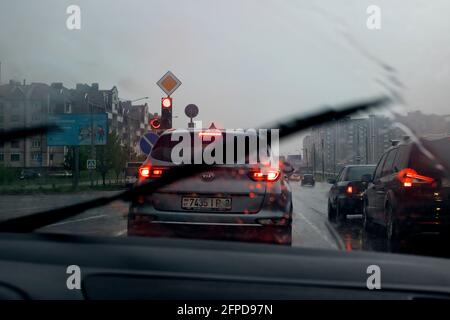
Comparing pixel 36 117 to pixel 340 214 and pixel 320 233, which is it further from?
pixel 340 214

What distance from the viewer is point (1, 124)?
6.75ft

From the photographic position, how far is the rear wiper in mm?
1571

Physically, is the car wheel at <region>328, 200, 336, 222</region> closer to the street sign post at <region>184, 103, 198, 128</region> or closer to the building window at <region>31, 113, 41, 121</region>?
the street sign post at <region>184, 103, 198, 128</region>

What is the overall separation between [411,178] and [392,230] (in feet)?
2.59

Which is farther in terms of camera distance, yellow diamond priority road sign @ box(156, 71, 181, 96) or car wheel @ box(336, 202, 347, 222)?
car wheel @ box(336, 202, 347, 222)

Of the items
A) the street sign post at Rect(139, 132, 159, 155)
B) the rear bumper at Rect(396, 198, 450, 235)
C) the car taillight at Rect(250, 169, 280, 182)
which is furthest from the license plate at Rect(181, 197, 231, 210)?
the street sign post at Rect(139, 132, 159, 155)

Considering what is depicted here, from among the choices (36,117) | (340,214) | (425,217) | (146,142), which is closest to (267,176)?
(425,217)

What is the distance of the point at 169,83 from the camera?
2.89 m

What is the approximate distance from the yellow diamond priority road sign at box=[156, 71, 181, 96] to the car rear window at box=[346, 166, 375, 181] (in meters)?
10.8

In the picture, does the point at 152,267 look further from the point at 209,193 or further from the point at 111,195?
the point at 209,193

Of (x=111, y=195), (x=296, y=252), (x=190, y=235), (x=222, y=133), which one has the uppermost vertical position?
(x=222, y=133)
